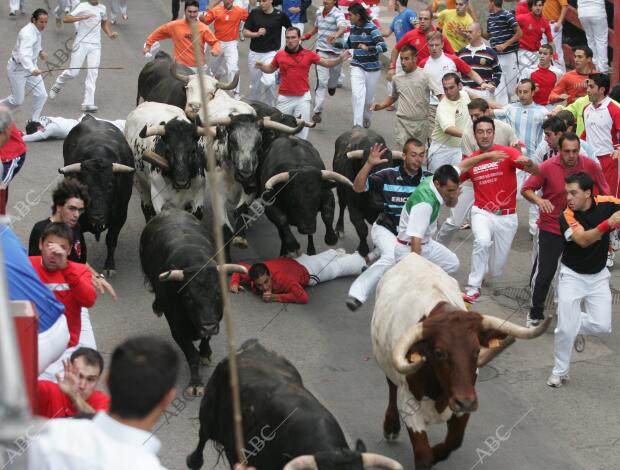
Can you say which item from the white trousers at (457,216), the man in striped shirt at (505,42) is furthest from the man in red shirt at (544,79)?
the white trousers at (457,216)

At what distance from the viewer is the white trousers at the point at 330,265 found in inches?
462

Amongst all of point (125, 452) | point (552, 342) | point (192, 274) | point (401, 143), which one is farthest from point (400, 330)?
point (401, 143)

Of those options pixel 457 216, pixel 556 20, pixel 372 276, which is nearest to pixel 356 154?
pixel 457 216

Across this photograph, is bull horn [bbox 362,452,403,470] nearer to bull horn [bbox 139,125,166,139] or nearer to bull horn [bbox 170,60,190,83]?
bull horn [bbox 139,125,166,139]

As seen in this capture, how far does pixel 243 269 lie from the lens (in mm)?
9766

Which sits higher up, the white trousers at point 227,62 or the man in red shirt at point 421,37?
the man in red shirt at point 421,37

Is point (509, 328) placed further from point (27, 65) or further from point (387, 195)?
point (27, 65)

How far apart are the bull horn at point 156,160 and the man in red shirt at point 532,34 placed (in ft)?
24.1

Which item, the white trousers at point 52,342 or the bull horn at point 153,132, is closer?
the white trousers at point 52,342

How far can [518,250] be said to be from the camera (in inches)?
513

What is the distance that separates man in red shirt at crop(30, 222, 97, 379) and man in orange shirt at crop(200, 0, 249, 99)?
10634 mm

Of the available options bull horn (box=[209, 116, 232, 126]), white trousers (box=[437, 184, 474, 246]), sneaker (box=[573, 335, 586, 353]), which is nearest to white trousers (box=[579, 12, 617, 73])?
white trousers (box=[437, 184, 474, 246])

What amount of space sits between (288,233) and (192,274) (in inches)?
96.0

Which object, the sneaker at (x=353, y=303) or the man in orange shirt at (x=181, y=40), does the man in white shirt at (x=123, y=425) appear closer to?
the sneaker at (x=353, y=303)
